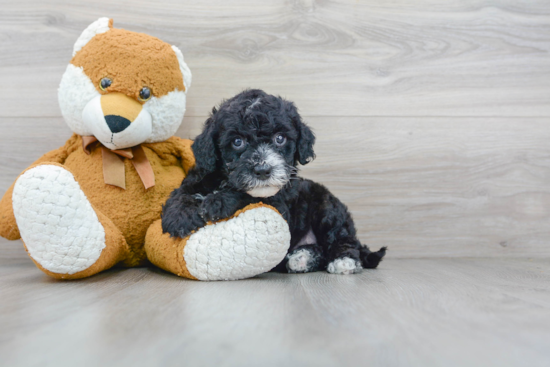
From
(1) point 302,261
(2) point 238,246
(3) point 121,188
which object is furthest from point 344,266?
(3) point 121,188

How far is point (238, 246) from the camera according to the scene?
3.56ft

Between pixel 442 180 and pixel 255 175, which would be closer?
pixel 255 175

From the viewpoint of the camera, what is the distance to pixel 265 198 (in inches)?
46.8

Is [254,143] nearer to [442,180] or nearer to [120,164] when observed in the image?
[120,164]

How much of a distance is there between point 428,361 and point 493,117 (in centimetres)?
146

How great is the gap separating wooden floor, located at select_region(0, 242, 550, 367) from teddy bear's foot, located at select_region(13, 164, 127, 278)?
63mm

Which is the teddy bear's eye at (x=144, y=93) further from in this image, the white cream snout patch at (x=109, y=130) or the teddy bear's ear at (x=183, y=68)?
the teddy bear's ear at (x=183, y=68)

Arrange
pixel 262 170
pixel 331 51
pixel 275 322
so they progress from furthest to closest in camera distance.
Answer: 1. pixel 331 51
2. pixel 262 170
3. pixel 275 322

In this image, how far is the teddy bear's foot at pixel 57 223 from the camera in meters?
1.04

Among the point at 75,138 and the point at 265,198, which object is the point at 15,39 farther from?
the point at 265,198

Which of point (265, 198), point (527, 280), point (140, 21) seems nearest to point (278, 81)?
point (140, 21)

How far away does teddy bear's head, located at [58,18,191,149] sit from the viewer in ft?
4.08

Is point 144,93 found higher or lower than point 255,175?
higher

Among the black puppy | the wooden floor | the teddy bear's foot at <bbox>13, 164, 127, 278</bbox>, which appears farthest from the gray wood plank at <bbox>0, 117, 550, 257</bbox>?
the teddy bear's foot at <bbox>13, 164, 127, 278</bbox>
